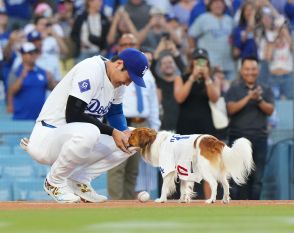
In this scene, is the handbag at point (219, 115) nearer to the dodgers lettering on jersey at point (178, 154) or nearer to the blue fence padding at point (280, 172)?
the blue fence padding at point (280, 172)

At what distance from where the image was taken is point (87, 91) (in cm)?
1038

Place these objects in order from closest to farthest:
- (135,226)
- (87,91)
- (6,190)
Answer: (135,226), (87,91), (6,190)

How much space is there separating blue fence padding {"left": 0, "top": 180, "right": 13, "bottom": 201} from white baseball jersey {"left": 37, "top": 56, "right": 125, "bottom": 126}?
3.45m

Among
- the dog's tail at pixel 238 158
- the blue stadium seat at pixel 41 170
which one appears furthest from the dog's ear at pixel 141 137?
the blue stadium seat at pixel 41 170

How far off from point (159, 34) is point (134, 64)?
22.8ft

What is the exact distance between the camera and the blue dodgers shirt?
1542 centimetres

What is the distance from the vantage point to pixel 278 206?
34.3 feet

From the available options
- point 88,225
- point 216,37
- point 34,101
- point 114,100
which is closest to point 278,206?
point 114,100

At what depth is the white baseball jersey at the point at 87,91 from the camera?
10.4 meters

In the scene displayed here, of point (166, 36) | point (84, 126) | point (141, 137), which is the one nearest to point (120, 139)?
point (141, 137)

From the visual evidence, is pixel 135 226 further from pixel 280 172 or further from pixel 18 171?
pixel 280 172

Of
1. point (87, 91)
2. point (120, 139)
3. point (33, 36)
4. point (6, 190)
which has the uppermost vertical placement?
point (33, 36)

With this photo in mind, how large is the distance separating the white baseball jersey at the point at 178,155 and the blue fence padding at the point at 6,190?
4.06 meters

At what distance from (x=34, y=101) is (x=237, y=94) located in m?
3.03
